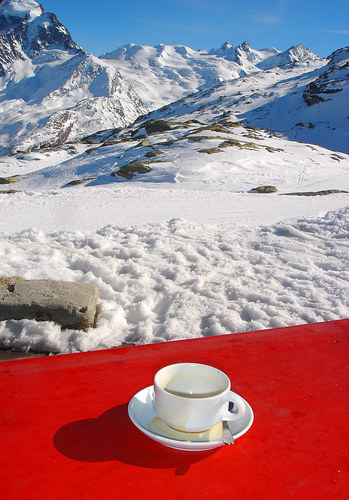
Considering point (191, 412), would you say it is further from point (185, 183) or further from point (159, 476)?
point (185, 183)

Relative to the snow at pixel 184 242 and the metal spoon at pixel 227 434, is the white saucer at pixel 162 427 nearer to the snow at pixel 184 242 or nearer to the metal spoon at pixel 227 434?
the metal spoon at pixel 227 434

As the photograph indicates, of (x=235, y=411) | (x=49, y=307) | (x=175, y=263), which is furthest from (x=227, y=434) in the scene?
(x=175, y=263)

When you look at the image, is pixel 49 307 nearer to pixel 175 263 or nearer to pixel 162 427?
pixel 175 263

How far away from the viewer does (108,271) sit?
144 inches

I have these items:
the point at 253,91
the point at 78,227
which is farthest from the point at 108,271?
the point at 253,91

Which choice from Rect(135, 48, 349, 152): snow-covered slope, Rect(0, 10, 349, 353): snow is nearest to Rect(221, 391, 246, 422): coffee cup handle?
Rect(0, 10, 349, 353): snow

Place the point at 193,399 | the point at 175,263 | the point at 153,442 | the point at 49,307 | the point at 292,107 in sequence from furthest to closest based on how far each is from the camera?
the point at 292,107
the point at 175,263
the point at 49,307
the point at 153,442
the point at 193,399

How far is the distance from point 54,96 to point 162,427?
160 meters

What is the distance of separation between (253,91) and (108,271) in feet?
253

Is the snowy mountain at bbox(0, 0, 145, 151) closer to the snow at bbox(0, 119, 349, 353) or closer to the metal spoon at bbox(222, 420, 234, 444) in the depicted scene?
the snow at bbox(0, 119, 349, 353)

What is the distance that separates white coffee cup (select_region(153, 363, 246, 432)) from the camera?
32.4 inches

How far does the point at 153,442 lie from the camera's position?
0.91m

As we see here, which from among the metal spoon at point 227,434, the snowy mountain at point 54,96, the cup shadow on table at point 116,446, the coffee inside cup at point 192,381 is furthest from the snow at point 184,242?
the snowy mountain at point 54,96

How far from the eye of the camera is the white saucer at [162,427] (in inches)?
31.6
